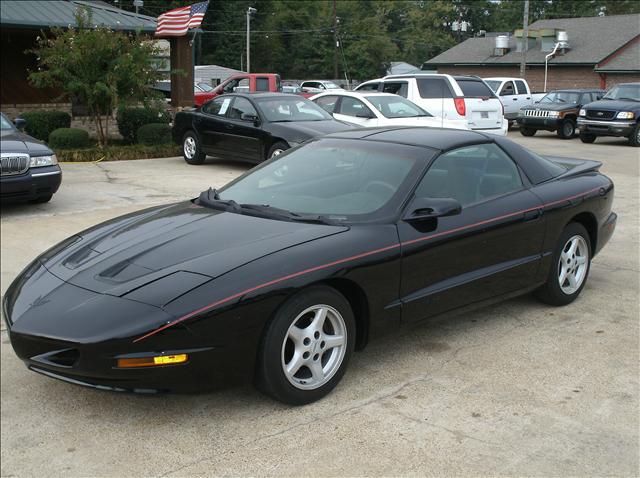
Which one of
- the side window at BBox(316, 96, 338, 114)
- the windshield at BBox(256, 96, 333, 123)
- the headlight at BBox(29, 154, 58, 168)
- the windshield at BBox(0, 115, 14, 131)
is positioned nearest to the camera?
the headlight at BBox(29, 154, 58, 168)

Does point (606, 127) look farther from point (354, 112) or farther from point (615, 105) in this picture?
point (354, 112)

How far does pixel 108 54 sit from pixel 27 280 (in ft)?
36.3

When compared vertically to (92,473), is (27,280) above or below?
above

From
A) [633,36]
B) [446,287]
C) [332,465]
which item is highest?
[633,36]

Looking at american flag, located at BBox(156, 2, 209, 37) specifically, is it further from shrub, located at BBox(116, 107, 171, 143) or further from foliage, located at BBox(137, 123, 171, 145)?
foliage, located at BBox(137, 123, 171, 145)

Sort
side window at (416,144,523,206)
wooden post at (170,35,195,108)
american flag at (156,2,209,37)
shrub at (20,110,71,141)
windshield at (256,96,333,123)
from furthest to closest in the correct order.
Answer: wooden post at (170,35,195,108) → american flag at (156,2,209,37) → shrub at (20,110,71,141) → windshield at (256,96,333,123) → side window at (416,144,523,206)

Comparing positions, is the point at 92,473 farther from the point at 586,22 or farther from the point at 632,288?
the point at 586,22

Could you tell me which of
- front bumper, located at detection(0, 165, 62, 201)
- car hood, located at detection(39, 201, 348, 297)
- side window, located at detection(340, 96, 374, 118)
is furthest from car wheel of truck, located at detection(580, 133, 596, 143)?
car hood, located at detection(39, 201, 348, 297)

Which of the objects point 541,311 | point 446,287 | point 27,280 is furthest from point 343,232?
point 541,311

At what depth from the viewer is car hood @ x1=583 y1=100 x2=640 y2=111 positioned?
783 inches

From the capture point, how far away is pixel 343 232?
403cm

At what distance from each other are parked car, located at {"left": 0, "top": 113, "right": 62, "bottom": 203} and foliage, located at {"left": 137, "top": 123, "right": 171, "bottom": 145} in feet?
21.8

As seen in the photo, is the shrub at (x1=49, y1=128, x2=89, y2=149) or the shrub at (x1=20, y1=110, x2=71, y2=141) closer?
the shrub at (x1=49, y1=128, x2=89, y2=149)

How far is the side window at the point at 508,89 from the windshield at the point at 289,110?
1394 cm
